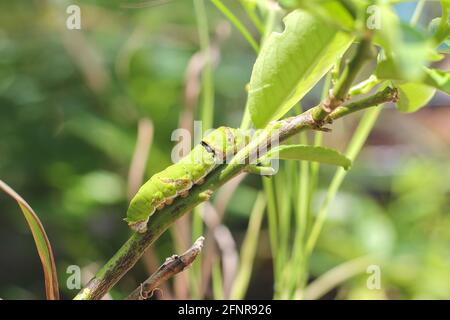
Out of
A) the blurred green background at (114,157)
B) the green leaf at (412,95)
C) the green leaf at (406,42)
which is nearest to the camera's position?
the green leaf at (406,42)

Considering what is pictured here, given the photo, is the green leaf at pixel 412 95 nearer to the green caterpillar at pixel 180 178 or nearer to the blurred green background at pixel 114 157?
the green caterpillar at pixel 180 178

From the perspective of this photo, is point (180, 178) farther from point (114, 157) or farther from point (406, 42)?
point (114, 157)

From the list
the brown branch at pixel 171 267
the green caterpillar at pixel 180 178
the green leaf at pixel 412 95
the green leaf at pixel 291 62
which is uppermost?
the green leaf at pixel 291 62

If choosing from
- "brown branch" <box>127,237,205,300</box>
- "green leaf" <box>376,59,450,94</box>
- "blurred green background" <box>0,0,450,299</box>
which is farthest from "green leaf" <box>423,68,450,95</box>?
"blurred green background" <box>0,0,450,299</box>

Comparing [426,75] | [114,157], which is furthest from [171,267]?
[114,157]

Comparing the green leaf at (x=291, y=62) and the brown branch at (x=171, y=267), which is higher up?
the green leaf at (x=291, y=62)

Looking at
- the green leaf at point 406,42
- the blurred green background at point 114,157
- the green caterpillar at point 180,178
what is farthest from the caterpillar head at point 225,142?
the blurred green background at point 114,157
